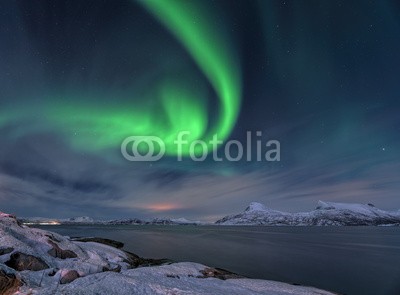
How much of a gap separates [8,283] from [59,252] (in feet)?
36.1

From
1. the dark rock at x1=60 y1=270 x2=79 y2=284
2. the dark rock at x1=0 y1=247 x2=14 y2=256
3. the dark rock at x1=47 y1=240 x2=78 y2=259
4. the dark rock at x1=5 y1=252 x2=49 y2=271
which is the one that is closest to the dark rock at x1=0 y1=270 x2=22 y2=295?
the dark rock at x1=60 y1=270 x2=79 y2=284

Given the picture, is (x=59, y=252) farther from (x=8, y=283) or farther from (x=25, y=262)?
(x=8, y=283)

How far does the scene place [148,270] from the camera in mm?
23609

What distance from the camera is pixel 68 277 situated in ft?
57.7

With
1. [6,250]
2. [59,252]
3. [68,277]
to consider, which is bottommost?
[68,277]

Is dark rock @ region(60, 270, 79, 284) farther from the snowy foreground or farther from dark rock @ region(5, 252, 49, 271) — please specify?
dark rock @ region(5, 252, 49, 271)

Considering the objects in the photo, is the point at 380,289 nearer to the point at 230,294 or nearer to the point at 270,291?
the point at 270,291

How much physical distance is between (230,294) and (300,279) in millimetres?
23258

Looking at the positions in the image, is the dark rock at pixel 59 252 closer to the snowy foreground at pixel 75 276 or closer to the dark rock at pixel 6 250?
the snowy foreground at pixel 75 276

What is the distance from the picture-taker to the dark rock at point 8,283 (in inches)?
573

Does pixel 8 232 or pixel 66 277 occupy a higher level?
pixel 8 232

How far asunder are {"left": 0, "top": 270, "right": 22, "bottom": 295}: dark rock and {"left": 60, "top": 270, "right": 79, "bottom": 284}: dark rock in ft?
7.95

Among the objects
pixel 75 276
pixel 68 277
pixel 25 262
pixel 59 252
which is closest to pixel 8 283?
pixel 68 277

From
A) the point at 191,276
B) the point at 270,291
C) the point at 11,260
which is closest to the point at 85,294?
the point at 11,260
